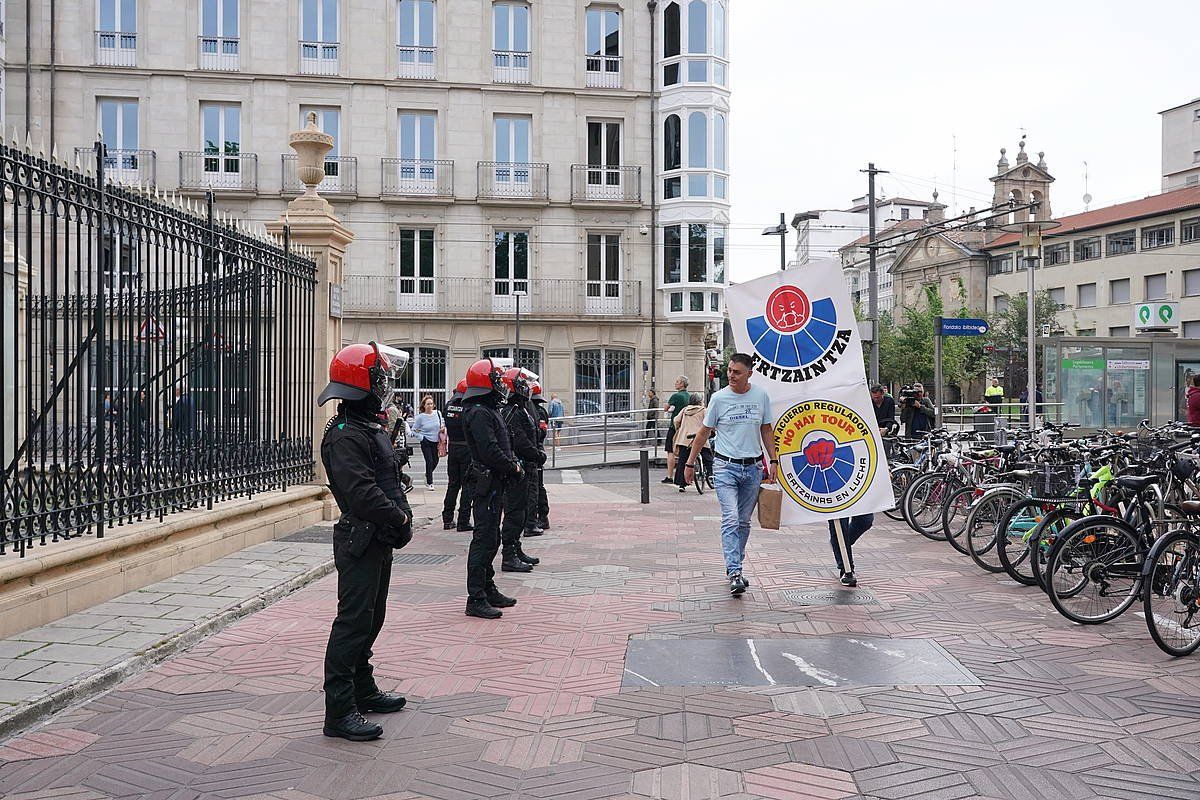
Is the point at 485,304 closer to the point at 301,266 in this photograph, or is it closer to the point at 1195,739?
the point at 301,266

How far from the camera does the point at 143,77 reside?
30688 mm

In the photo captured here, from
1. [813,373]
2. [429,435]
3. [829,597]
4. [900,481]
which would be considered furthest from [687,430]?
[829,597]

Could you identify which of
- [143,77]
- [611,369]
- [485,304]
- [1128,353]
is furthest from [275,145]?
[1128,353]

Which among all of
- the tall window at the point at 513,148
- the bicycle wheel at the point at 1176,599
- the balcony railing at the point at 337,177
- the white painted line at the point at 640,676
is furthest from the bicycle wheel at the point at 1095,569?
the balcony railing at the point at 337,177

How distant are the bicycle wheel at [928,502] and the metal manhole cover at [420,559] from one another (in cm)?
524

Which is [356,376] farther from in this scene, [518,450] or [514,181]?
[514,181]

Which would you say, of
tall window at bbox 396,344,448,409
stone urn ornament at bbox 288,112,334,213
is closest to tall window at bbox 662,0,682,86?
tall window at bbox 396,344,448,409

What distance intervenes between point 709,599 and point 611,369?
25353 mm

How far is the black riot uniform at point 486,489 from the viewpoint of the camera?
7.55 metres

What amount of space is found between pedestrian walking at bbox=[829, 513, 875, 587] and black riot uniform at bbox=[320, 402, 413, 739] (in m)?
4.78

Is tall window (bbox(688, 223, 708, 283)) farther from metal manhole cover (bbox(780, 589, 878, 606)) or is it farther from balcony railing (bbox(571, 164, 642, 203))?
metal manhole cover (bbox(780, 589, 878, 606))

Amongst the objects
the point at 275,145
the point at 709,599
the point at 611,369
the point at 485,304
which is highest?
the point at 275,145

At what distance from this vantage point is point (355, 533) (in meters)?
4.91

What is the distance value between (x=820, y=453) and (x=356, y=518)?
184 inches
